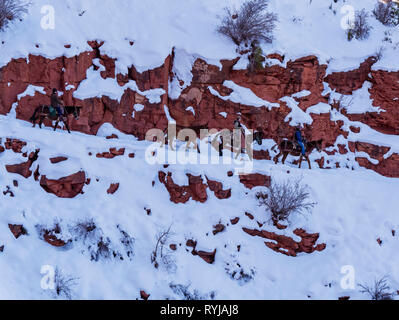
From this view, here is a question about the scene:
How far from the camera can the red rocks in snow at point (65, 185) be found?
10375 mm

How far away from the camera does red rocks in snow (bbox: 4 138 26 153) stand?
35.8 feet

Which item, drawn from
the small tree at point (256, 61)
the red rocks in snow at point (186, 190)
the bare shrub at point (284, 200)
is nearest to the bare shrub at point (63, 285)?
the red rocks in snow at point (186, 190)

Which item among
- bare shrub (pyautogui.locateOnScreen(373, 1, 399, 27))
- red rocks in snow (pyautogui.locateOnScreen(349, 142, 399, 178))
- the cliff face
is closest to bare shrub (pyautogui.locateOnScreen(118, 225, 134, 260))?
the cliff face

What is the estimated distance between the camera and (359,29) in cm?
1755

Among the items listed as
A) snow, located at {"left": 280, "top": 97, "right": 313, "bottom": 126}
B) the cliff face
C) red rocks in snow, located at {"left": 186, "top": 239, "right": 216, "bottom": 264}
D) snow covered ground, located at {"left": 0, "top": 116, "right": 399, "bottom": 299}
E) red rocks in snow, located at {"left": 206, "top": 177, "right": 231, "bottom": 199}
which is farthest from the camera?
snow, located at {"left": 280, "top": 97, "right": 313, "bottom": 126}

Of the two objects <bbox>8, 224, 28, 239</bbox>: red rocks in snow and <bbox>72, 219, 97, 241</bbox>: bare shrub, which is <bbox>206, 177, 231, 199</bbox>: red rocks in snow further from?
<bbox>8, 224, 28, 239</bbox>: red rocks in snow

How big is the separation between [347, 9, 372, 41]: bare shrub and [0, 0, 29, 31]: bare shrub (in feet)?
41.7

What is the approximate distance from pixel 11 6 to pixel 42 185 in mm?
7842

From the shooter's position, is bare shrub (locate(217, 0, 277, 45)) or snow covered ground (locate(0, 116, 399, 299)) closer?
snow covered ground (locate(0, 116, 399, 299))

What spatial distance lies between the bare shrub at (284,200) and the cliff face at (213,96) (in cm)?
410

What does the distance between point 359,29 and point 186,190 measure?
1137 cm

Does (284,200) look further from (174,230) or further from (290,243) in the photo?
(174,230)

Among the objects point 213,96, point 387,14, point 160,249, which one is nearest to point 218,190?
point 160,249

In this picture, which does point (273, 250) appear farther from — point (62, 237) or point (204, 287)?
point (62, 237)
